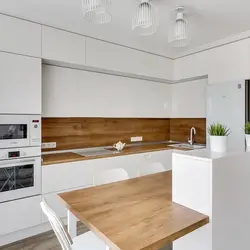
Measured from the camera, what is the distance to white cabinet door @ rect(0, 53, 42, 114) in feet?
6.88

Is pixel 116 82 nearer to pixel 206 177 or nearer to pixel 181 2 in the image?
pixel 181 2

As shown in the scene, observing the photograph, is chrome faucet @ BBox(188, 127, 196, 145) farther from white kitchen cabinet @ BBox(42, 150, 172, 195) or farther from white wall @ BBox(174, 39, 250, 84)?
white kitchen cabinet @ BBox(42, 150, 172, 195)

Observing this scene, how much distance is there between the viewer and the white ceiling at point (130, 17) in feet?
6.49

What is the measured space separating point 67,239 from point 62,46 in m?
2.14

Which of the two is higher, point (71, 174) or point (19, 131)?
point (19, 131)

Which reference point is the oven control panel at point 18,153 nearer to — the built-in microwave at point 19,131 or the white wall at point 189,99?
the built-in microwave at point 19,131

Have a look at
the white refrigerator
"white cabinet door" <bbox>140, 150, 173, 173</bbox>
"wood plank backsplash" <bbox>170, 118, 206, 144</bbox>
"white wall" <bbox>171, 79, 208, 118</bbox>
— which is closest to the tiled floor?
"white cabinet door" <bbox>140, 150, 173, 173</bbox>

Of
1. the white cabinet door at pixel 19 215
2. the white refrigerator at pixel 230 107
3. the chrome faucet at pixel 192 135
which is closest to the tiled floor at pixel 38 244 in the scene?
the white cabinet door at pixel 19 215

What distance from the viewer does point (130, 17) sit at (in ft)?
7.35

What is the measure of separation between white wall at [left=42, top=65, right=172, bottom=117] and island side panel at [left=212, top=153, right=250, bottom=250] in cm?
219

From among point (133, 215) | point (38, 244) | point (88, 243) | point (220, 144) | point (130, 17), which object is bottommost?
point (38, 244)

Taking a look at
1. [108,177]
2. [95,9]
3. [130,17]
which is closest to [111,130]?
[108,177]

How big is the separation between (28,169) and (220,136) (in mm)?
1900

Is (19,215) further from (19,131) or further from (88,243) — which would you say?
(88,243)
